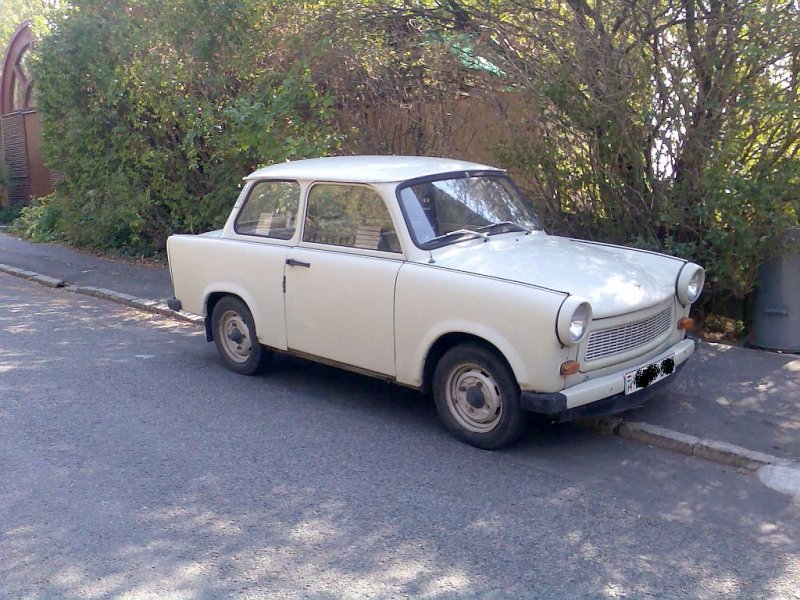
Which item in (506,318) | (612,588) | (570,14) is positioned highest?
(570,14)

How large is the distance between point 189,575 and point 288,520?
2.32 ft

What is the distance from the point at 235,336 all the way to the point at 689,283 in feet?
12.1

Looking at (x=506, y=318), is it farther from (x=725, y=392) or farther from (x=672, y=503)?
(x=725, y=392)

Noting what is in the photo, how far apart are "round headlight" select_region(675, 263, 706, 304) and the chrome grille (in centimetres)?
17

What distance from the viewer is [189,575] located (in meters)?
4.02

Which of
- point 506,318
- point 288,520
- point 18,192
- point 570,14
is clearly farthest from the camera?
point 18,192

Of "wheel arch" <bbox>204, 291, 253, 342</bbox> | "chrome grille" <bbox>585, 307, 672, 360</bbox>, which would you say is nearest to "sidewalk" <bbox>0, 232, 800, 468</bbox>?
"chrome grille" <bbox>585, 307, 672, 360</bbox>

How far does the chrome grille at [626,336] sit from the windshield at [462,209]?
1.25 metres

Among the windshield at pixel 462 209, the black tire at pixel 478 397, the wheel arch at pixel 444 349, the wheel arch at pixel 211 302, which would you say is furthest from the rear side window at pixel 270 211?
the black tire at pixel 478 397

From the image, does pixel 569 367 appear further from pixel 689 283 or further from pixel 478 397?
pixel 689 283

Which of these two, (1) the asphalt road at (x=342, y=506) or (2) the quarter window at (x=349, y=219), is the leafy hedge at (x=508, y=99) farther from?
(1) the asphalt road at (x=342, y=506)

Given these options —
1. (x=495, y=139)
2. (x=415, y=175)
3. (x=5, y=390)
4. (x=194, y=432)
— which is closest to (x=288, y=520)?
(x=194, y=432)

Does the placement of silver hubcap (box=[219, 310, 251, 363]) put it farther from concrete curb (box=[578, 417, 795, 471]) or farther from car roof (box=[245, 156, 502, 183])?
concrete curb (box=[578, 417, 795, 471])

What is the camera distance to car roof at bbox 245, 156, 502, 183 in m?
6.30
